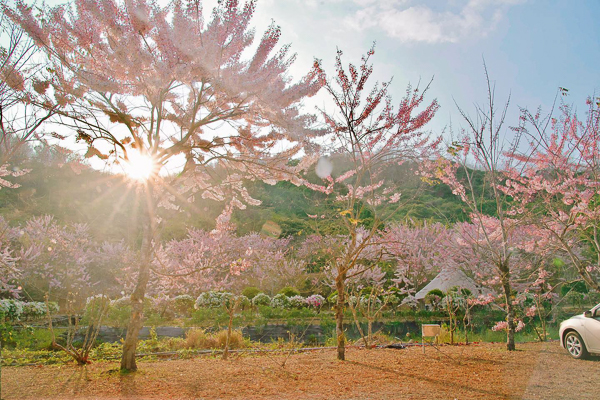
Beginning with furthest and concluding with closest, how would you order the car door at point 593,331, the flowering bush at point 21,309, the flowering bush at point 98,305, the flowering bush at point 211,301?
the flowering bush at point 211,301 → the flowering bush at point 21,309 → the car door at point 593,331 → the flowering bush at point 98,305

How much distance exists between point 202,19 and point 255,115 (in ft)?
4.12

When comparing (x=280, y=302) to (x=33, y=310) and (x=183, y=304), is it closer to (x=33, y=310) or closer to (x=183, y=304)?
(x=183, y=304)

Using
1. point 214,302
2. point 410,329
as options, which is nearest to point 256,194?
point 214,302

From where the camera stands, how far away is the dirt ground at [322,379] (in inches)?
142

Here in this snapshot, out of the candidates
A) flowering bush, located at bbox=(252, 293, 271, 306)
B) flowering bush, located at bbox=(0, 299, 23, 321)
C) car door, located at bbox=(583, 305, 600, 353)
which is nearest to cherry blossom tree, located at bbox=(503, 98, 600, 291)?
car door, located at bbox=(583, 305, 600, 353)

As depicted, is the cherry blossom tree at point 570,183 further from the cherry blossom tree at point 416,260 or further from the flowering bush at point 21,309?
the flowering bush at point 21,309

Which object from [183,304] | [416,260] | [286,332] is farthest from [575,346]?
[183,304]

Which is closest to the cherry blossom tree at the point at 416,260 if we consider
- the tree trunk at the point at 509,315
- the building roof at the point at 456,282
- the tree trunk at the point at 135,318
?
the building roof at the point at 456,282

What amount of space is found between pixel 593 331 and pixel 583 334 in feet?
0.53

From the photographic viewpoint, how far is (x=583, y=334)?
19.8 ft

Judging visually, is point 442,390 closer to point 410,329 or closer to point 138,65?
point 138,65

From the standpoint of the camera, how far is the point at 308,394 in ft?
12.0

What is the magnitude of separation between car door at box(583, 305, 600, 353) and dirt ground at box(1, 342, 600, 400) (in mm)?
233

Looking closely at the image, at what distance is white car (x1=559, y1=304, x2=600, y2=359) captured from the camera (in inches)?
232
